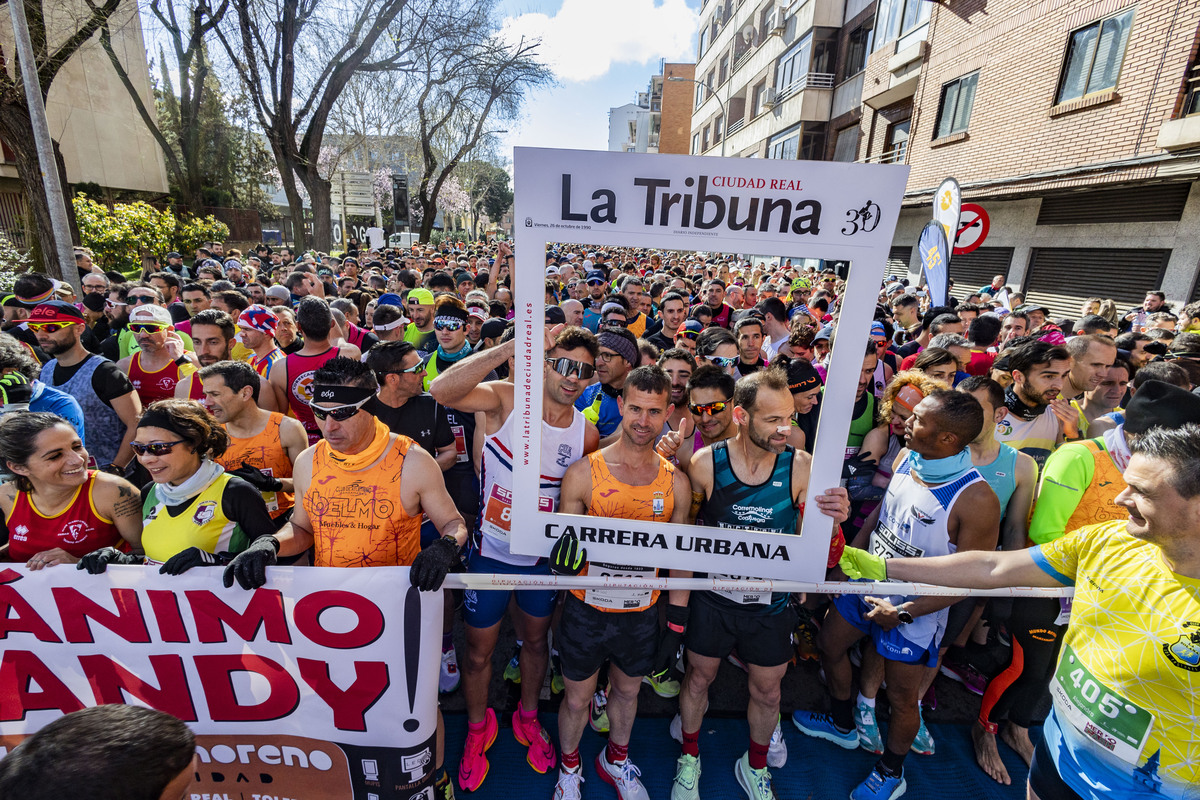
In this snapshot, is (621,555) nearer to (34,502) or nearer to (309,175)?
(34,502)

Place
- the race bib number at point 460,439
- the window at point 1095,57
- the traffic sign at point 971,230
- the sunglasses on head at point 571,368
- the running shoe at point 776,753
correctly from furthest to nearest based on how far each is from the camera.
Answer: the window at point 1095,57 → the traffic sign at point 971,230 → the race bib number at point 460,439 → the running shoe at point 776,753 → the sunglasses on head at point 571,368

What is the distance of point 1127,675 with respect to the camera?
1738 mm

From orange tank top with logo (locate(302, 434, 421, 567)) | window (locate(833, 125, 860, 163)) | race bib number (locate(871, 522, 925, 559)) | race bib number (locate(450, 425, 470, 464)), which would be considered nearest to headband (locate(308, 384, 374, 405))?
orange tank top with logo (locate(302, 434, 421, 567))

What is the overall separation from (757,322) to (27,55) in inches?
519

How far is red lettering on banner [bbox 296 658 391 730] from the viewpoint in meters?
2.32

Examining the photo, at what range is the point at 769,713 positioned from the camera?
2.80 metres

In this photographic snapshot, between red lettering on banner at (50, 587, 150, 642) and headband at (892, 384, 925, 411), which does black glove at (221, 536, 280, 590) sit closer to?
red lettering on banner at (50, 587, 150, 642)

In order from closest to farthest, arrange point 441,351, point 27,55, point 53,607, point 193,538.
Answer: point 53,607, point 193,538, point 441,351, point 27,55

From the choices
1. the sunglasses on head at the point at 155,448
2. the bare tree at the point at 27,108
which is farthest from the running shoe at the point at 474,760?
the bare tree at the point at 27,108

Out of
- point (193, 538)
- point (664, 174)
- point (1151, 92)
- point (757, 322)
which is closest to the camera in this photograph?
point (664, 174)

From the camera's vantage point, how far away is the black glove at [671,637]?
8.57ft

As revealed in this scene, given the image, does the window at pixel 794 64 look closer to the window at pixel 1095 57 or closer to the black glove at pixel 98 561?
the window at pixel 1095 57

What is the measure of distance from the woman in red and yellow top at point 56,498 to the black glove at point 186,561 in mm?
579

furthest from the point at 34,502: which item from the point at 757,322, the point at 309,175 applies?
the point at 309,175
